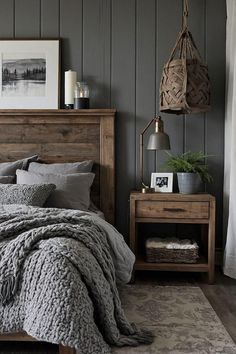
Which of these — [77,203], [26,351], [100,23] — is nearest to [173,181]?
[77,203]

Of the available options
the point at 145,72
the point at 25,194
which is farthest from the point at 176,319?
the point at 145,72

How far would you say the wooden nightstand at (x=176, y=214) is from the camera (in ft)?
10.4

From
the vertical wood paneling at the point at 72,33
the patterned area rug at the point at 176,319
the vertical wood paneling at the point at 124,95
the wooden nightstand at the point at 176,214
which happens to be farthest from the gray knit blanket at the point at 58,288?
the vertical wood paneling at the point at 72,33

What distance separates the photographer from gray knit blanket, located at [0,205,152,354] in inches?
62.2

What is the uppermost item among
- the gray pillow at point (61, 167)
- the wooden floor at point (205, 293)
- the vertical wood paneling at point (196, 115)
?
the vertical wood paneling at point (196, 115)

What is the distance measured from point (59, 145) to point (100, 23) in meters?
1.12

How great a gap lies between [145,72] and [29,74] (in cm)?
101

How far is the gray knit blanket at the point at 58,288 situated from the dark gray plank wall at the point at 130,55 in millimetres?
1738

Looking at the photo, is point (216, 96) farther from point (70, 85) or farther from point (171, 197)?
point (70, 85)

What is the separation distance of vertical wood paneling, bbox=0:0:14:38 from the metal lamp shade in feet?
5.13

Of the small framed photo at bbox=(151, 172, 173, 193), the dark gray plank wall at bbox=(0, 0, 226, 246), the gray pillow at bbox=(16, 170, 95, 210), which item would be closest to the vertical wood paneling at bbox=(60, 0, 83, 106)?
the dark gray plank wall at bbox=(0, 0, 226, 246)

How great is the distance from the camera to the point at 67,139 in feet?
11.9

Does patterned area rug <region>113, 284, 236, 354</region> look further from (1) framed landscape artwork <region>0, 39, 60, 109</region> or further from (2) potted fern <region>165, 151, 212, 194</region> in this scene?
(1) framed landscape artwork <region>0, 39, 60, 109</region>

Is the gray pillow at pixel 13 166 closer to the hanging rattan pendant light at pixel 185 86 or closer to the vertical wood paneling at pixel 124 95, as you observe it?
the vertical wood paneling at pixel 124 95
